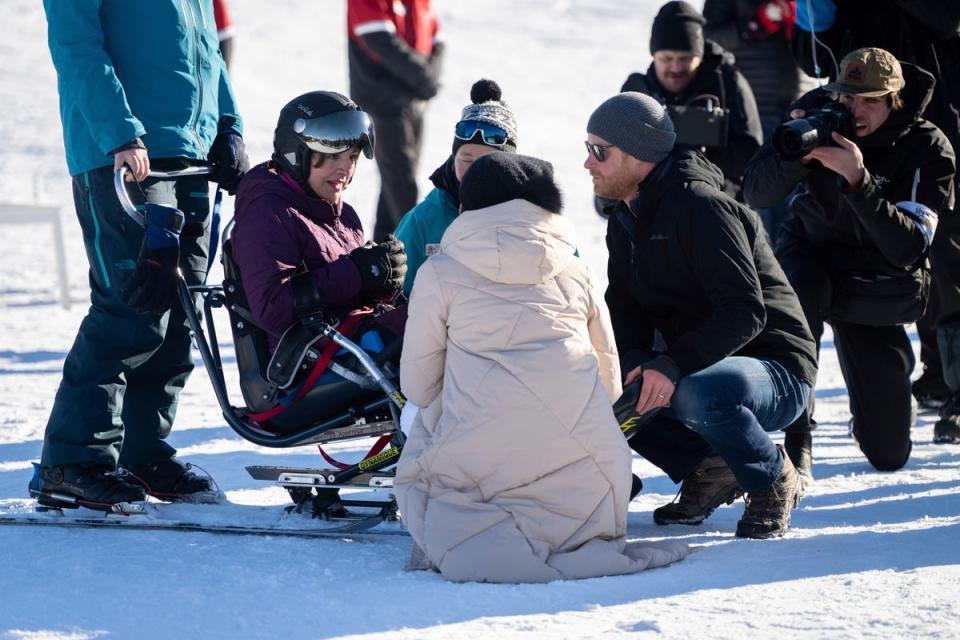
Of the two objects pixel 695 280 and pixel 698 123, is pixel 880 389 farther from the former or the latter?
pixel 698 123

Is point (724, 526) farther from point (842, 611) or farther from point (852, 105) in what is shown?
point (852, 105)

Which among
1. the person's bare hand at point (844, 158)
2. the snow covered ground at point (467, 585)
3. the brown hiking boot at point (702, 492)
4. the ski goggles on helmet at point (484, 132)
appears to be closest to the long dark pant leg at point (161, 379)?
the snow covered ground at point (467, 585)

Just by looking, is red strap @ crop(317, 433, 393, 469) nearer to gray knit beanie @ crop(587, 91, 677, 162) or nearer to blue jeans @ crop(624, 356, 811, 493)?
blue jeans @ crop(624, 356, 811, 493)

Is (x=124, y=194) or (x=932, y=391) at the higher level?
(x=124, y=194)

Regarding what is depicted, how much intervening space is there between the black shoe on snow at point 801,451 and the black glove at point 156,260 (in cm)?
236

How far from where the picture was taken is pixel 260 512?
15.2 feet

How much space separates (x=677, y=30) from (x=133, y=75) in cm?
279

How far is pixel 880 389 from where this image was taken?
212 inches

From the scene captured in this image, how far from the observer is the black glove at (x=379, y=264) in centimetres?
423

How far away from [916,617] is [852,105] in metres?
2.29

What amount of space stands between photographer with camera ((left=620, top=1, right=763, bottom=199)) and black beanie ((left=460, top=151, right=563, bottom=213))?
2.77 meters

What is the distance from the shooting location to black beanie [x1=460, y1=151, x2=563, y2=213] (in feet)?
12.1

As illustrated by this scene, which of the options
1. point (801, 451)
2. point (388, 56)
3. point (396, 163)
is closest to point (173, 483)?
point (801, 451)

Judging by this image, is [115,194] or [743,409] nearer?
[743,409]
